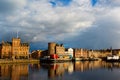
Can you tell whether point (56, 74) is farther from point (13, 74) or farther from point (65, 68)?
point (65, 68)

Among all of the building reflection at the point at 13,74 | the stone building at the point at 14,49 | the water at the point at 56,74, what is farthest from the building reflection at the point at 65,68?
the stone building at the point at 14,49

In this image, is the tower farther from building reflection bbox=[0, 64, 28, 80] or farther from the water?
building reflection bbox=[0, 64, 28, 80]

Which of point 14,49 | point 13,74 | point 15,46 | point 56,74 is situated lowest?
point 56,74

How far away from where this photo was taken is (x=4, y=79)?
179ft

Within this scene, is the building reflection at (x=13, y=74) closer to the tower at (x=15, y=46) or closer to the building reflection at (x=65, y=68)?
the building reflection at (x=65, y=68)

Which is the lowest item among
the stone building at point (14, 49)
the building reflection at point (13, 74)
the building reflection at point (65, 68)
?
the building reflection at point (65, 68)

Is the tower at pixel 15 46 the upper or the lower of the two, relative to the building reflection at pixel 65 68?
upper

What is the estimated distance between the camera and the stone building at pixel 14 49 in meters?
165

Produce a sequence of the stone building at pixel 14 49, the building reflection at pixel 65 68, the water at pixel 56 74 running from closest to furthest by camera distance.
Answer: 1. the water at pixel 56 74
2. the building reflection at pixel 65 68
3. the stone building at pixel 14 49

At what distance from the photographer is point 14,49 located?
16675 centimetres

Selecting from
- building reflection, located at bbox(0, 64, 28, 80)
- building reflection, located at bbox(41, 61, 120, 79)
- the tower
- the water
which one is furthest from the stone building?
building reflection, located at bbox(0, 64, 28, 80)

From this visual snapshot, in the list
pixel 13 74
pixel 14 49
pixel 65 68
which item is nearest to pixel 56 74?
pixel 13 74

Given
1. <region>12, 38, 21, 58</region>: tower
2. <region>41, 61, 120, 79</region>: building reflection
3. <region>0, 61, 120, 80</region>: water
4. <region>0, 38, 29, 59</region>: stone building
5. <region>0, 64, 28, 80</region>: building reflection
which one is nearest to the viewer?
<region>0, 64, 28, 80</region>: building reflection

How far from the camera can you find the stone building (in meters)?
165
